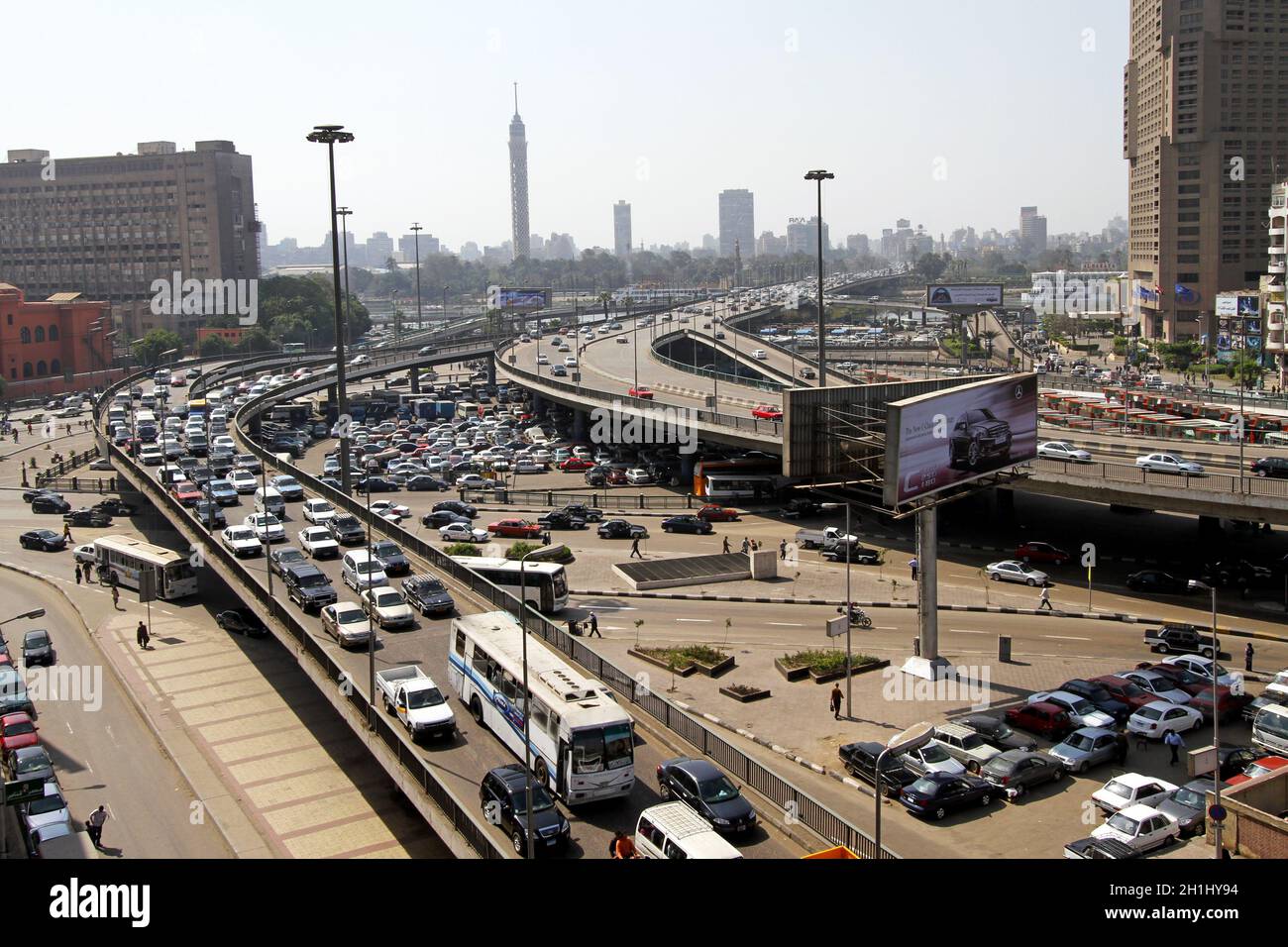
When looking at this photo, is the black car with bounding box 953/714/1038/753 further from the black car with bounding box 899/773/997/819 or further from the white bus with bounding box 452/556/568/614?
the white bus with bounding box 452/556/568/614

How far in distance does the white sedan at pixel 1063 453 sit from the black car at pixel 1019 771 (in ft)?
53.2

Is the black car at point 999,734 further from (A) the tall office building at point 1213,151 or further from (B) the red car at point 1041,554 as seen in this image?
(A) the tall office building at point 1213,151

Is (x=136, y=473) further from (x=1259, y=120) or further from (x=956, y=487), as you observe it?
(x=1259, y=120)

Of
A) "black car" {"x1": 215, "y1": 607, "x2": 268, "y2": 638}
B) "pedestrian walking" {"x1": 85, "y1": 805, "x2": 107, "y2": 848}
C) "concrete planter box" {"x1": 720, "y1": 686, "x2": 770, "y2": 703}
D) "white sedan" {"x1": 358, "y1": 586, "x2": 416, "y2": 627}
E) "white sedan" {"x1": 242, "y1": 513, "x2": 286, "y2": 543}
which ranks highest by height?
"white sedan" {"x1": 242, "y1": 513, "x2": 286, "y2": 543}

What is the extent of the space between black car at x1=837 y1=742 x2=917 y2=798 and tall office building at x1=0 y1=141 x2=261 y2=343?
11965 cm

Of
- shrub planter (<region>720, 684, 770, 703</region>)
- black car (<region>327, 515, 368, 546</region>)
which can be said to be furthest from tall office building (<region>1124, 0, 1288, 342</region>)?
shrub planter (<region>720, 684, 770, 703</region>)

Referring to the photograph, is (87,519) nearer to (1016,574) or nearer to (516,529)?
(516,529)

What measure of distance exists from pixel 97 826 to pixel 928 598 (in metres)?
16.7

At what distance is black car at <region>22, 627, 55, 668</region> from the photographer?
31.1 m

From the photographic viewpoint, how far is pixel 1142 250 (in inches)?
4633

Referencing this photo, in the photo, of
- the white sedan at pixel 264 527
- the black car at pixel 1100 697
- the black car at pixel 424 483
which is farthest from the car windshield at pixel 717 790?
the black car at pixel 424 483

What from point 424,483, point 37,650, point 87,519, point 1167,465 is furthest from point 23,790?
point 424,483

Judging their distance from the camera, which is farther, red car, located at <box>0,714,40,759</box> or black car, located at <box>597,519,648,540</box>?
black car, located at <box>597,519,648,540</box>

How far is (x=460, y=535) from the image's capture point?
1638 inches
